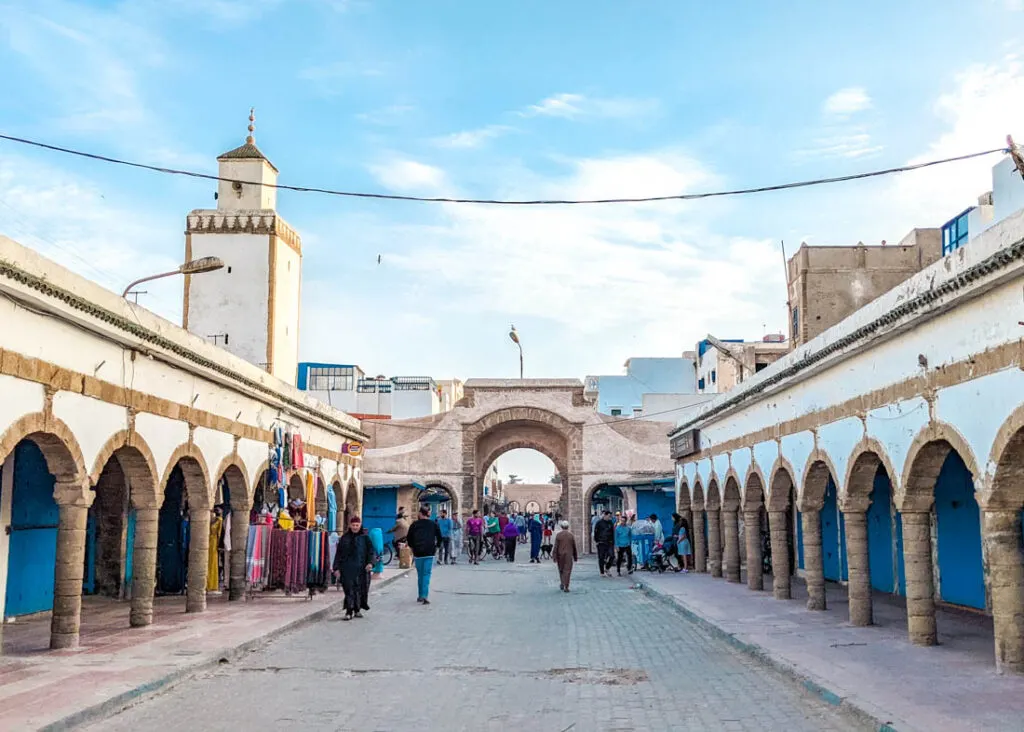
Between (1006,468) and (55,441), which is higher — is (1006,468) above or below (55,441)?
below

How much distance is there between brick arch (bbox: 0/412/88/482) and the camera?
31.1ft

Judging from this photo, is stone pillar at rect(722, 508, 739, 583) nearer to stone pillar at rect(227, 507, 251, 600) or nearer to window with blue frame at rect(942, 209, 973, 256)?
window with blue frame at rect(942, 209, 973, 256)

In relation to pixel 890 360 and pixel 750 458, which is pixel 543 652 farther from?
pixel 750 458

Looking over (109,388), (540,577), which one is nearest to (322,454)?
(540,577)

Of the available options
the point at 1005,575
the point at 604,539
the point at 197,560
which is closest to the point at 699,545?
the point at 604,539

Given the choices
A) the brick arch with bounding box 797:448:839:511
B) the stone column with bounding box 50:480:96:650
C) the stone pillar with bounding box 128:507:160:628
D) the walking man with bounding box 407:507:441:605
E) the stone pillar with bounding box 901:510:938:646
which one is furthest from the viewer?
the walking man with bounding box 407:507:441:605

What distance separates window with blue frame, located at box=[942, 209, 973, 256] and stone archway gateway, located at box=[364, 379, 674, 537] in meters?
17.2

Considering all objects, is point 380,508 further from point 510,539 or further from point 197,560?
point 197,560

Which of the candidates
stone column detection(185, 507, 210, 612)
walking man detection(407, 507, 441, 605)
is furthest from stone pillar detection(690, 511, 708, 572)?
stone column detection(185, 507, 210, 612)

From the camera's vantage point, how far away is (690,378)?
2242 inches

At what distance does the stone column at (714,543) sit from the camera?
22109 mm

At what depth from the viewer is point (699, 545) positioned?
23969mm

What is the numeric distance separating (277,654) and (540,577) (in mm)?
12964

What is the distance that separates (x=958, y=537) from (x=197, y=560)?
10.6 meters
